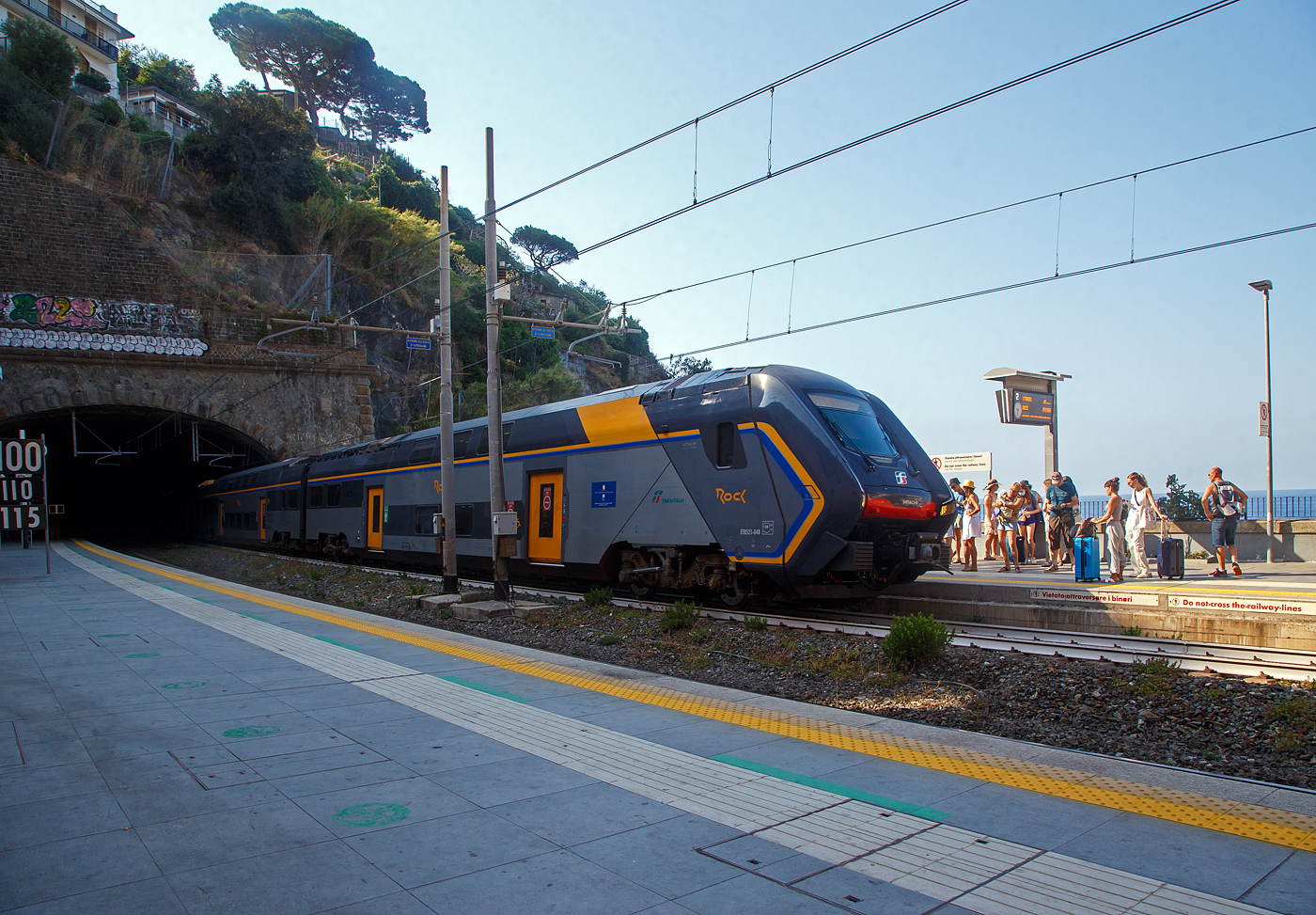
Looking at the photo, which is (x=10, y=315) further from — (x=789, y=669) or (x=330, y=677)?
(x=789, y=669)

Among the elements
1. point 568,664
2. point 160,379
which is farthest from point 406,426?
point 568,664

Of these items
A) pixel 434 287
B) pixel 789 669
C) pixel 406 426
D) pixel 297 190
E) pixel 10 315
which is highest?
pixel 297 190

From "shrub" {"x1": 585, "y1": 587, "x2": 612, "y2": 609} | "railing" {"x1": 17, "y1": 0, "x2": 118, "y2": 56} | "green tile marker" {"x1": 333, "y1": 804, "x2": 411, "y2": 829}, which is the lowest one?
"shrub" {"x1": 585, "y1": 587, "x2": 612, "y2": 609}

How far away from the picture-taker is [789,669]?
796 cm

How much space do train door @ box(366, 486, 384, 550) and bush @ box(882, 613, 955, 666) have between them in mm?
14950

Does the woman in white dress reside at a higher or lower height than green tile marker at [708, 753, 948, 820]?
higher

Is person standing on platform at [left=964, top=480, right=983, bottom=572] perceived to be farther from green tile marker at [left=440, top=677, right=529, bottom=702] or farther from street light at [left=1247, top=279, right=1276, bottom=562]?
green tile marker at [left=440, top=677, right=529, bottom=702]

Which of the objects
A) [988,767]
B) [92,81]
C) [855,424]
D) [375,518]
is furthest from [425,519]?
[92,81]

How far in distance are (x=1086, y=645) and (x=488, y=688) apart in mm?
5907

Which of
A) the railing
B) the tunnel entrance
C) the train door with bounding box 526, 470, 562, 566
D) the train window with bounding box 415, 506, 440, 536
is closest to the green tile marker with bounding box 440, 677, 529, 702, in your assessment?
the train door with bounding box 526, 470, 562, 566

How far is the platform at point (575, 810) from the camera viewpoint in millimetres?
3020

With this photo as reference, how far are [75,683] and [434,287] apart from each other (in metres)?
45.0

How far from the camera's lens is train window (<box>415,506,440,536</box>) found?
17531mm

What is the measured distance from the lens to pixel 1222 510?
12859 mm
